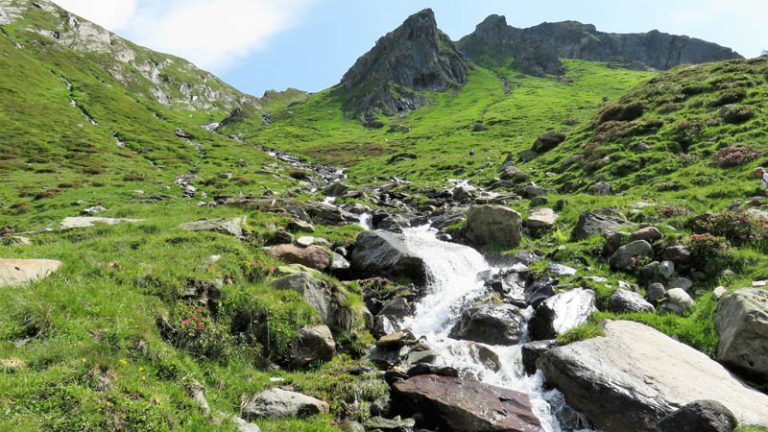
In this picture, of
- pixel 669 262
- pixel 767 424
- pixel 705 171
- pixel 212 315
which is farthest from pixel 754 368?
pixel 705 171

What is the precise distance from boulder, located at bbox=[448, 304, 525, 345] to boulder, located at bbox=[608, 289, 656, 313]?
140 inches

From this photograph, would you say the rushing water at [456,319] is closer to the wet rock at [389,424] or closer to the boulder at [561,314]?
the boulder at [561,314]

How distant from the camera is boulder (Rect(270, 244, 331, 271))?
20094 millimetres

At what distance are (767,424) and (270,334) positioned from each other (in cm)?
1359

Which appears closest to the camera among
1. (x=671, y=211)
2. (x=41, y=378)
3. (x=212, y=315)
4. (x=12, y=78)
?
(x=41, y=378)

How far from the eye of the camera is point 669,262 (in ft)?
57.7

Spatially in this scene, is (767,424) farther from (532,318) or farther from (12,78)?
(12,78)

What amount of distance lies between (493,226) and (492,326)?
1094 centimetres

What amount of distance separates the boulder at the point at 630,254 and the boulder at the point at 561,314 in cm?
286

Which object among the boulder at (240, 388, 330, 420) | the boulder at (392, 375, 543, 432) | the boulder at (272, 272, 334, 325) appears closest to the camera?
the boulder at (240, 388, 330, 420)

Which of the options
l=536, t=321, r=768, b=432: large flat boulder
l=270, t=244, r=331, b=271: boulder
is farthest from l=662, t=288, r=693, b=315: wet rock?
l=270, t=244, r=331, b=271: boulder

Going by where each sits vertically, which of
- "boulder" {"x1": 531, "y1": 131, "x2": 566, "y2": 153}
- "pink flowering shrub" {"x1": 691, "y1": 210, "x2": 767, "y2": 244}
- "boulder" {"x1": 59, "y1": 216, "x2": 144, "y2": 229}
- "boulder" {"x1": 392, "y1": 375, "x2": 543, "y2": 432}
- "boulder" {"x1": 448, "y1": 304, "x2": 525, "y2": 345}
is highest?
"boulder" {"x1": 531, "y1": 131, "x2": 566, "y2": 153}

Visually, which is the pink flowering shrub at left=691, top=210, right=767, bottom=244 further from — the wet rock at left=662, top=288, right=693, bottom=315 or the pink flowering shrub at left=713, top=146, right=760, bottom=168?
the pink flowering shrub at left=713, top=146, right=760, bottom=168

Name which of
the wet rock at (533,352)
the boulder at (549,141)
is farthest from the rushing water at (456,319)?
the boulder at (549,141)
